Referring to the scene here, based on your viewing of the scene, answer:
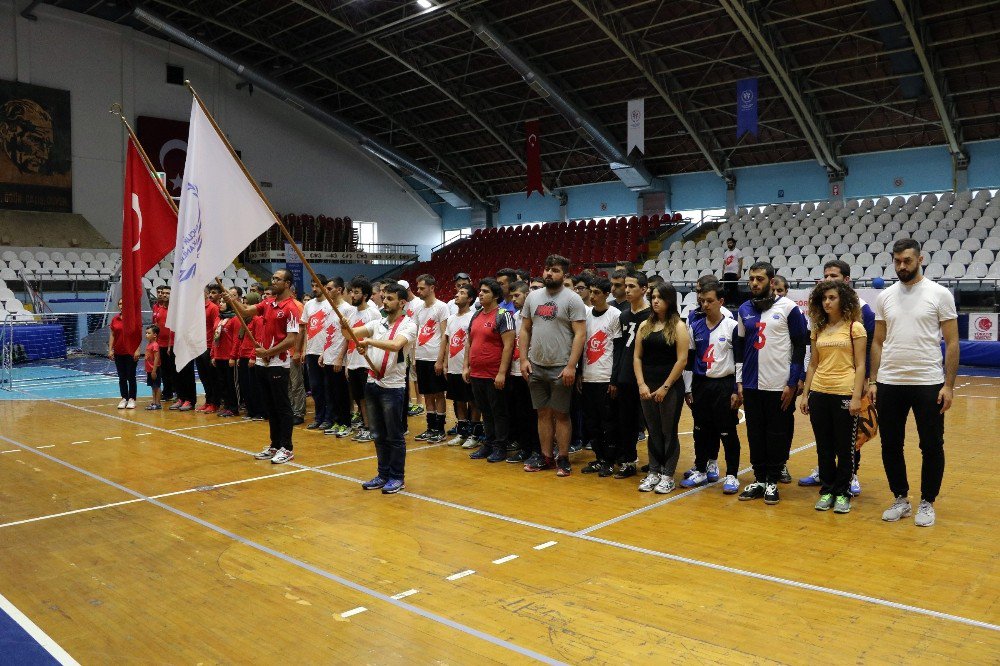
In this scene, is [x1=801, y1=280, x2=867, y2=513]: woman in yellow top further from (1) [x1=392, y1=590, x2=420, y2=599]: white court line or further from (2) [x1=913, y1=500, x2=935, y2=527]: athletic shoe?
(1) [x1=392, y1=590, x2=420, y2=599]: white court line

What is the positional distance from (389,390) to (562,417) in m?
1.57

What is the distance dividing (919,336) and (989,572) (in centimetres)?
150

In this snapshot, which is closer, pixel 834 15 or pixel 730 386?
pixel 730 386

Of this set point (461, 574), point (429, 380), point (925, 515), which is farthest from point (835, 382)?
point (429, 380)

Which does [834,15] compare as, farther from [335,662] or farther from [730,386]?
[335,662]

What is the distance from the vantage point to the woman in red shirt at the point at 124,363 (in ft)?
A: 34.7

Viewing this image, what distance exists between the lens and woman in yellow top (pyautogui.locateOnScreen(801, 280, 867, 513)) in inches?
207

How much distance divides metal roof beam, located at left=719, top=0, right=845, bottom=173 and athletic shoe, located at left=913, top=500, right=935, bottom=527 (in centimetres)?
1413

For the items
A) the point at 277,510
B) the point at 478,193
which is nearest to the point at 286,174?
the point at 478,193

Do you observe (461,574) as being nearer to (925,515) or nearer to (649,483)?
(649,483)

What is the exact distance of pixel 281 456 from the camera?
7199 millimetres

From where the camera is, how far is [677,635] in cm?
339

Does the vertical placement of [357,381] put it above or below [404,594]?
above

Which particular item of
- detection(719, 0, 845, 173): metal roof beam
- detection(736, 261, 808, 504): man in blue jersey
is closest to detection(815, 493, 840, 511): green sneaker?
detection(736, 261, 808, 504): man in blue jersey
